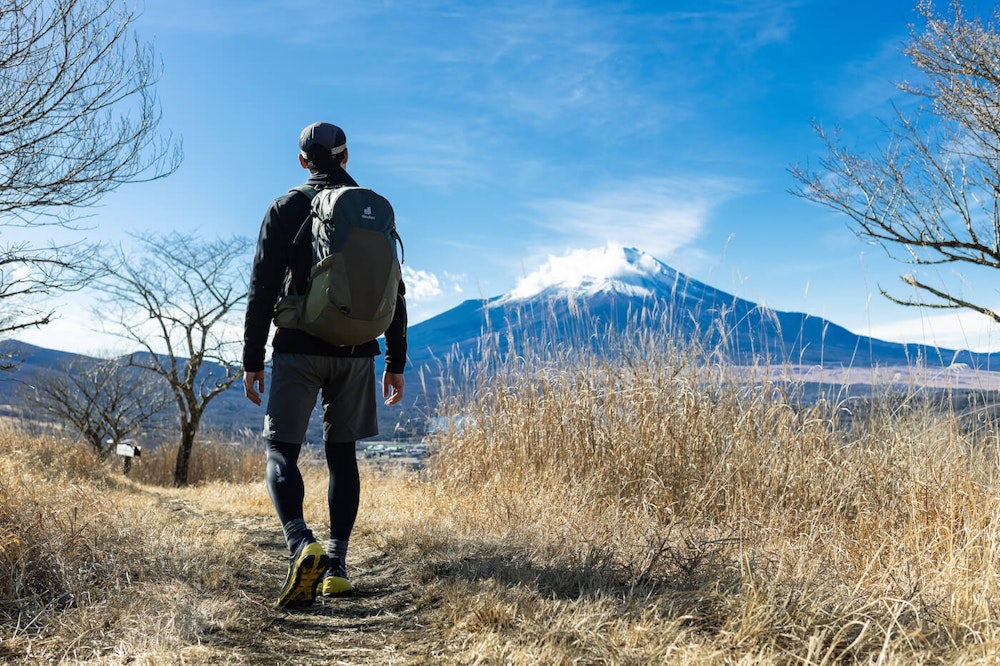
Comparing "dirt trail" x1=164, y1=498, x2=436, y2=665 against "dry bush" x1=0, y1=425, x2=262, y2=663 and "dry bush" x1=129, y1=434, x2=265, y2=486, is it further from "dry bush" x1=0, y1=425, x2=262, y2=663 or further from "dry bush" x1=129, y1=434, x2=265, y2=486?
"dry bush" x1=129, y1=434, x2=265, y2=486

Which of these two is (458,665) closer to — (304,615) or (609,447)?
(304,615)

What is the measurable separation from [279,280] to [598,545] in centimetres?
162

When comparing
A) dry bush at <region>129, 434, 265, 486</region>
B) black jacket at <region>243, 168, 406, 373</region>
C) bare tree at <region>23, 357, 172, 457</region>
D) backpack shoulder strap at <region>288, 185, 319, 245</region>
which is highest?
backpack shoulder strap at <region>288, 185, 319, 245</region>

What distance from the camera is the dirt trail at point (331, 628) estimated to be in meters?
1.85

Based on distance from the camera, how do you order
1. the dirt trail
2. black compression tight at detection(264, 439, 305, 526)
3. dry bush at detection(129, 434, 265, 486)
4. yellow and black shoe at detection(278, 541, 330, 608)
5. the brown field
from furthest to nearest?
dry bush at detection(129, 434, 265, 486) < black compression tight at detection(264, 439, 305, 526) < yellow and black shoe at detection(278, 541, 330, 608) < the dirt trail < the brown field

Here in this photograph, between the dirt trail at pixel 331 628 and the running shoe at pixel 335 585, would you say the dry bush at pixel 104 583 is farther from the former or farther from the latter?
the running shoe at pixel 335 585

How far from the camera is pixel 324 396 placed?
8.18 ft

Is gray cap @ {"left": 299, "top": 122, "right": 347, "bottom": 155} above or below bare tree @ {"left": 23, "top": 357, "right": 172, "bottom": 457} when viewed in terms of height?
above

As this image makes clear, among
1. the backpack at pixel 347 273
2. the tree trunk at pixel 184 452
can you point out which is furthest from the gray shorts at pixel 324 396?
the tree trunk at pixel 184 452

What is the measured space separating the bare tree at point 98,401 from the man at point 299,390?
1650cm

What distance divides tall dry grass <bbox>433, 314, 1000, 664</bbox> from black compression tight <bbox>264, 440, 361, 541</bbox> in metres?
0.68

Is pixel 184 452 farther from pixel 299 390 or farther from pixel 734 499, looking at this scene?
pixel 734 499

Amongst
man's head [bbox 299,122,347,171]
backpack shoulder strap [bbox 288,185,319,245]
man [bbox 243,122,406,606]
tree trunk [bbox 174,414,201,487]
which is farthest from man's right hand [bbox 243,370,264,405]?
tree trunk [bbox 174,414,201,487]

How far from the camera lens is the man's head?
2.60m
